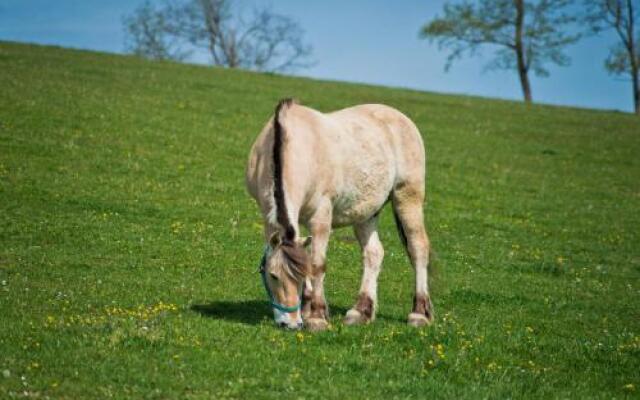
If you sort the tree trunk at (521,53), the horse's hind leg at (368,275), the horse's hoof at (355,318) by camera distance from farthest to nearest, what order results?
the tree trunk at (521,53) < the horse's hind leg at (368,275) < the horse's hoof at (355,318)

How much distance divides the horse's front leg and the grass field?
38 cm

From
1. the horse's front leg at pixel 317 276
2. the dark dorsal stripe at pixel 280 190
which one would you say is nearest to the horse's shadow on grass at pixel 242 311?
the horse's front leg at pixel 317 276

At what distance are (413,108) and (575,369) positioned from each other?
3206 cm

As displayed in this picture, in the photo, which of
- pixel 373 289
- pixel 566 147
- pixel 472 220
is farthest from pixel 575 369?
pixel 566 147

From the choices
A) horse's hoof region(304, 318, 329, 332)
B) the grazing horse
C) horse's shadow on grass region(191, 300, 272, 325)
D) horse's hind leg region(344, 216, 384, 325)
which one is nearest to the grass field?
horse's shadow on grass region(191, 300, 272, 325)

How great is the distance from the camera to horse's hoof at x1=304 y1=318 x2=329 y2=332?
1040 cm

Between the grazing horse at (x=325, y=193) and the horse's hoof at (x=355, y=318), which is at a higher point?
the grazing horse at (x=325, y=193)

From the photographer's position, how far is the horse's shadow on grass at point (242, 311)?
11547 mm

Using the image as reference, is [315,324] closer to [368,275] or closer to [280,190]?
[280,190]

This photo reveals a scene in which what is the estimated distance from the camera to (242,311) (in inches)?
486

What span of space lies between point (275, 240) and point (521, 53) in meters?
56.6

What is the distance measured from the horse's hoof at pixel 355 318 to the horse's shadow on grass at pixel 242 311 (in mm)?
402

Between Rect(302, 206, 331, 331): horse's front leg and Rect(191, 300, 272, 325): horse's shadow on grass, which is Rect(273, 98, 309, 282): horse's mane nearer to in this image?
Rect(302, 206, 331, 331): horse's front leg

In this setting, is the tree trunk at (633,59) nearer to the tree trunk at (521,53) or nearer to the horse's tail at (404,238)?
the tree trunk at (521,53)
